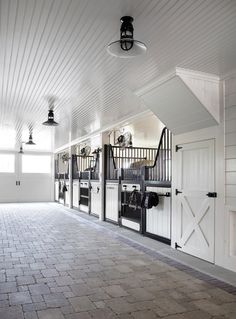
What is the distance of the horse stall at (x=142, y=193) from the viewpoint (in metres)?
5.64

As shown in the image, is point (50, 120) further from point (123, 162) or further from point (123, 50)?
point (123, 50)

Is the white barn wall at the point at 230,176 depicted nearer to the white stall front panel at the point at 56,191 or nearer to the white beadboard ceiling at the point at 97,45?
the white beadboard ceiling at the point at 97,45

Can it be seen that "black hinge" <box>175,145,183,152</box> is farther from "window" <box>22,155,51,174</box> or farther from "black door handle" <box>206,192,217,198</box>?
"window" <box>22,155,51,174</box>

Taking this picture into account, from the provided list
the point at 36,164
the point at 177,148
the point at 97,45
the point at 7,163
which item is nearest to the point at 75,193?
the point at 36,164

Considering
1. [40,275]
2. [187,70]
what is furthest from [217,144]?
[40,275]

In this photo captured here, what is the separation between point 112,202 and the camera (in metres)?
7.87

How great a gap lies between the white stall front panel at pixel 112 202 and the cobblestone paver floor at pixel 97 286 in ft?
6.71

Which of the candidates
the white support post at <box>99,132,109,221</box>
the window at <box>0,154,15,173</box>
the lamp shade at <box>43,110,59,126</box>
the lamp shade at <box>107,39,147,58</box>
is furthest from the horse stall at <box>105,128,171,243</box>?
the window at <box>0,154,15,173</box>

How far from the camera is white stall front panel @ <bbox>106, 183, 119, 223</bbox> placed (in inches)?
300

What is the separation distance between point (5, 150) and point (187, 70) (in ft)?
37.8

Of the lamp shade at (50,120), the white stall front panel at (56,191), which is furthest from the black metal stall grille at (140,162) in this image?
the white stall front panel at (56,191)

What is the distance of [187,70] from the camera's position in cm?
401

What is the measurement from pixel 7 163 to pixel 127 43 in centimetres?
1249

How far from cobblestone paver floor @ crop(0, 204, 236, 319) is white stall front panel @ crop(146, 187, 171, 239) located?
71 centimetres
